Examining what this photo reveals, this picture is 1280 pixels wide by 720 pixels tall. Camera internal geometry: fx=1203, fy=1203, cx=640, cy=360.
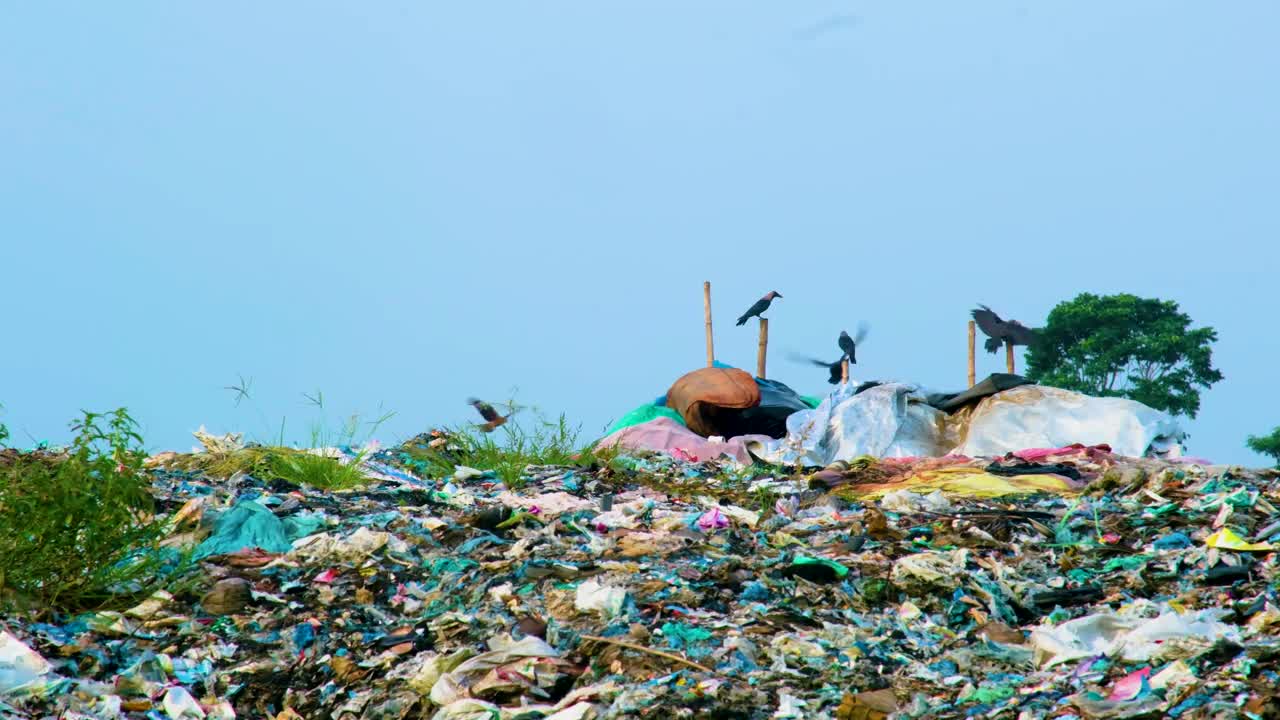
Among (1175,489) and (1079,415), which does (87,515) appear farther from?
(1079,415)

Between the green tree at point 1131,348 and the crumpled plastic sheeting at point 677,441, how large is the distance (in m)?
7.75

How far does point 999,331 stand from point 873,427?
10.2 ft

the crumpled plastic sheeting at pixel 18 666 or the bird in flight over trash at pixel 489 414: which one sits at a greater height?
the bird in flight over trash at pixel 489 414

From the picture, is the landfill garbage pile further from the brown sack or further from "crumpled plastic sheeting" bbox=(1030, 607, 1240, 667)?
the brown sack

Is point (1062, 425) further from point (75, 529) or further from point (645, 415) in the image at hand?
point (75, 529)

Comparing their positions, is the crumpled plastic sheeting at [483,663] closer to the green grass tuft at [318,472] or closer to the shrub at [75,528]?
the shrub at [75,528]

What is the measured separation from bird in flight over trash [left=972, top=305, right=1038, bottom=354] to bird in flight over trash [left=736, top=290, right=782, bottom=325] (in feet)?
6.41

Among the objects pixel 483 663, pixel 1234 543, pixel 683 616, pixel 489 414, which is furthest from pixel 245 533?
pixel 1234 543

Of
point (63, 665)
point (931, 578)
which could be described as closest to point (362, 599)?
point (63, 665)

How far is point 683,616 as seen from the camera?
3.48 meters

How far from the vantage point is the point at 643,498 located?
555 cm

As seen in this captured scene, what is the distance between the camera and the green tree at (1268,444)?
Result: 14.3 metres

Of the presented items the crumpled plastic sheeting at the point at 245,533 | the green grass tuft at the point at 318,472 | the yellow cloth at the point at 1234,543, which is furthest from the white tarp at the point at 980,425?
the crumpled plastic sheeting at the point at 245,533

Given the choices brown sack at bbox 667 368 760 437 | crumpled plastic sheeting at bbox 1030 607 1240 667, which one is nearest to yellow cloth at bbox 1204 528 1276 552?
crumpled plastic sheeting at bbox 1030 607 1240 667
